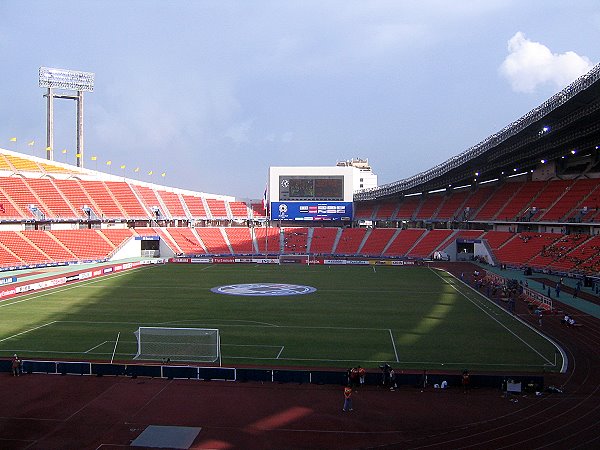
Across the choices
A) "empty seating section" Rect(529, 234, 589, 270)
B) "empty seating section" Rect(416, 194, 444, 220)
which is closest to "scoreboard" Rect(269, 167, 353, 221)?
"empty seating section" Rect(416, 194, 444, 220)

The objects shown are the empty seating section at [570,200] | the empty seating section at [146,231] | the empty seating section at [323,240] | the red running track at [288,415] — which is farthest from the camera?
the empty seating section at [323,240]

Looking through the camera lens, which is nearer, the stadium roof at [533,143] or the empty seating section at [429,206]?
the stadium roof at [533,143]

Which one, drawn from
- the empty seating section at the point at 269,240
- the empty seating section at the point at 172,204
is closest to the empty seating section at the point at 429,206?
the empty seating section at the point at 269,240

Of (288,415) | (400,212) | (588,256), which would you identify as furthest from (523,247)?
(288,415)

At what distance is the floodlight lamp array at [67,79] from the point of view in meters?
103

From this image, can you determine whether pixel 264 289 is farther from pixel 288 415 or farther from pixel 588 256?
pixel 588 256

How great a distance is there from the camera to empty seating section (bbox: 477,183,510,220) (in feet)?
241

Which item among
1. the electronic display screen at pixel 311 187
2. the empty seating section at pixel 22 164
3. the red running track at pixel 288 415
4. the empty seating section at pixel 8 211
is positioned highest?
the empty seating section at pixel 22 164

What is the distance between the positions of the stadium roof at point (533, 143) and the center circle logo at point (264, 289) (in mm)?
27003

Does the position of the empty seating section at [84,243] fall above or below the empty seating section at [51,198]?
below

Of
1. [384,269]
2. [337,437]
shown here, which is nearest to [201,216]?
[384,269]

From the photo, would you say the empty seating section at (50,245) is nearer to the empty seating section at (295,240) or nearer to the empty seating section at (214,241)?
the empty seating section at (214,241)

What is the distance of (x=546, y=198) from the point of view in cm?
6681

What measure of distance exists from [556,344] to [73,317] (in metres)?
29.4
